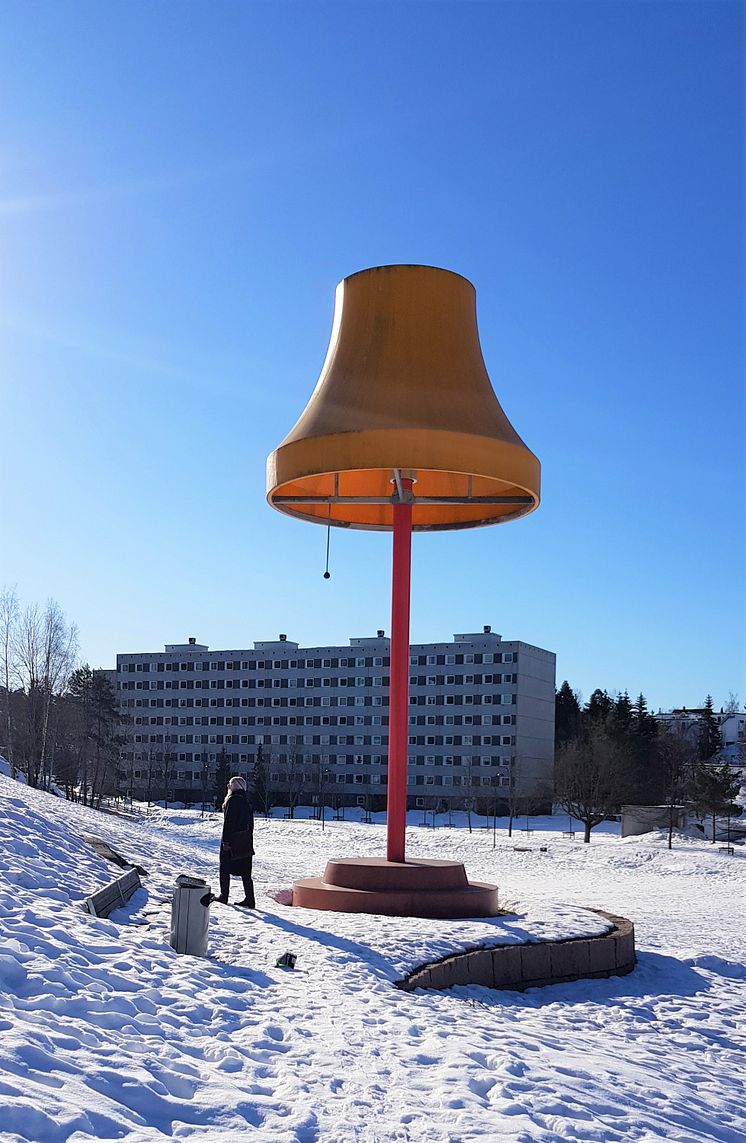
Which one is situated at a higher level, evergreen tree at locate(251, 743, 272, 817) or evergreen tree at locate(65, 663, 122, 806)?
evergreen tree at locate(65, 663, 122, 806)

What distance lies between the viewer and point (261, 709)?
93.1 m

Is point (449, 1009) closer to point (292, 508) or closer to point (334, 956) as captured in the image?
point (334, 956)

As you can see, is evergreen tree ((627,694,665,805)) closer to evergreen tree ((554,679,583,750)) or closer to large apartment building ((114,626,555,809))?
large apartment building ((114,626,555,809))

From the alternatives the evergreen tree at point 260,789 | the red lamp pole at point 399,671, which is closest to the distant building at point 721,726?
the evergreen tree at point 260,789

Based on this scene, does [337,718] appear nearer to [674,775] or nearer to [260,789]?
[260,789]

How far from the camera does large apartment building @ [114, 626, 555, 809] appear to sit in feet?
271

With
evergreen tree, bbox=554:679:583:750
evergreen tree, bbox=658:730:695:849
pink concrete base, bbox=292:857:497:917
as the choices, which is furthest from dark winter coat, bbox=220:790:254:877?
evergreen tree, bbox=554:679:583:750

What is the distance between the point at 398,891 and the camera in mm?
12867

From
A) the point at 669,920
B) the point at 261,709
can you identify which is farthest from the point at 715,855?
the point at 261,709

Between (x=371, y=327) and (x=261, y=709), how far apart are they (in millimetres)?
80926

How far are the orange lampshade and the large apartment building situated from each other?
206ft

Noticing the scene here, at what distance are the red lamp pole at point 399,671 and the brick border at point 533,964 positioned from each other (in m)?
3.13

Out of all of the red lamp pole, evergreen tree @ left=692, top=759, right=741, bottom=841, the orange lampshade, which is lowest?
evergreen tree @ left=692, top=759, right=741, bottom=841

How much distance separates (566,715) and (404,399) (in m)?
86.2
